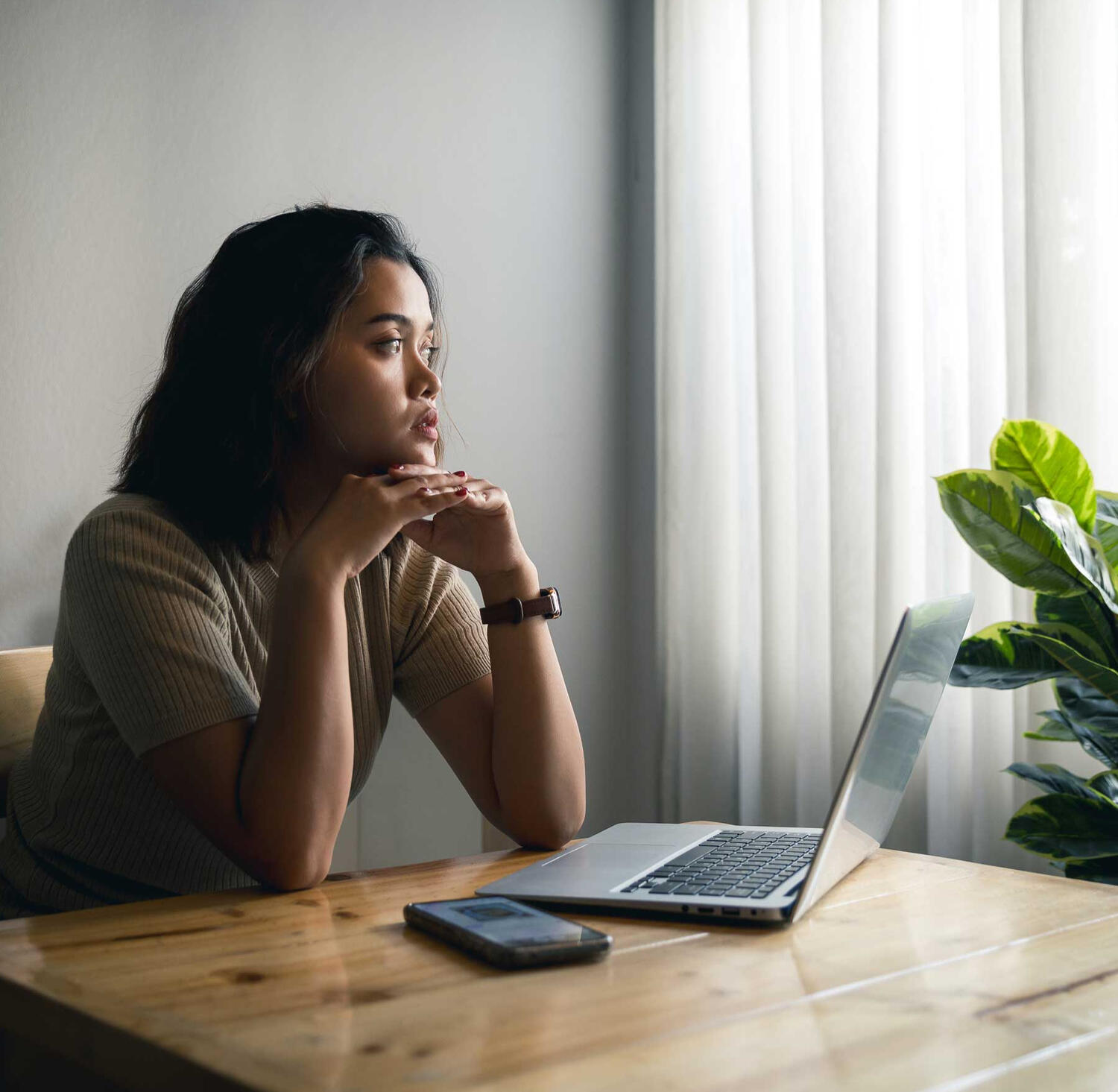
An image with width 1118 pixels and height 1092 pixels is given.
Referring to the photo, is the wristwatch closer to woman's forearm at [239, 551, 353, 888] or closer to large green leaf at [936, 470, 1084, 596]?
woman's forearm at [239, 551, 353, 888]

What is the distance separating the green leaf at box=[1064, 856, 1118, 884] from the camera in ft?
4.99

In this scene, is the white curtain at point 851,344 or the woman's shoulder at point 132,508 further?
the white curtain at point 851,344

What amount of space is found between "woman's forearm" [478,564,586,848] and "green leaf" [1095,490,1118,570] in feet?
2.67

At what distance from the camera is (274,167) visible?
217 cm

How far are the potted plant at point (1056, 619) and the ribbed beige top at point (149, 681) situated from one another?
0.70 m

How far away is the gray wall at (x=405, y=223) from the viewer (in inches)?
74.9

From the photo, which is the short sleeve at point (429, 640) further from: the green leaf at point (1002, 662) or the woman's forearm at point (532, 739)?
the green leaf at point (1002, 662)

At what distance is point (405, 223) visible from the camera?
2355 millimetres

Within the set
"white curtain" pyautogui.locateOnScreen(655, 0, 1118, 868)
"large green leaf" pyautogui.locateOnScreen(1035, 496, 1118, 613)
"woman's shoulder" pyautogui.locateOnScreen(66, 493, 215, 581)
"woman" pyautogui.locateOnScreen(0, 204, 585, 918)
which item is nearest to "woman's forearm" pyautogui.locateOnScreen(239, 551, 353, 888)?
"woman" pyautogui.locateOnScreen(0, 204, 585, 918)

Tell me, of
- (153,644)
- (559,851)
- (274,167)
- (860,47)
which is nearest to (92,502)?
(274,167)

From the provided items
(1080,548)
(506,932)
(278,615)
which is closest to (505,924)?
(506,932)

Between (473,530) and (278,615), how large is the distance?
29cm

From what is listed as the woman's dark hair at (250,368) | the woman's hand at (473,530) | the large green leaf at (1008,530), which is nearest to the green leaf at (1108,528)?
the large green leaf at (1008,530)

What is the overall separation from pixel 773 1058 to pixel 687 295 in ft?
7.23
